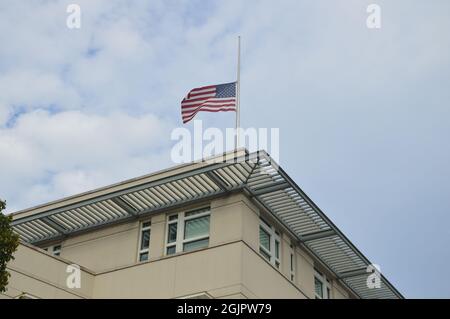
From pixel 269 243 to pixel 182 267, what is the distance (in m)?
3.32

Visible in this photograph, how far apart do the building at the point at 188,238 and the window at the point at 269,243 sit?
36 millimetres

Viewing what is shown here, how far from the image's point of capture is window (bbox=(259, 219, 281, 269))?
25.2m

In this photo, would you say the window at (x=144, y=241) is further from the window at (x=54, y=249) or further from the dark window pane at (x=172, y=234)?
the window at (x=54, y=249)

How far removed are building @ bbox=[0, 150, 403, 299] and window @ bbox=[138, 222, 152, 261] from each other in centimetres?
4

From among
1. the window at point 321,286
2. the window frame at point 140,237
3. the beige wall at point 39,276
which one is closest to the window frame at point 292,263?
the window at point 321,286

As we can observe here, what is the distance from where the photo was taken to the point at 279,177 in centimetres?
2394

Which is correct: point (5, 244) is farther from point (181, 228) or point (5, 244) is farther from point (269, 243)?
point (269, 243)

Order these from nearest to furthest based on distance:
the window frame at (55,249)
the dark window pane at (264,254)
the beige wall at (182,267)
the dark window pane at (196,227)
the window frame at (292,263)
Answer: the beige wall at (182,267), the dark window pane at (196,227), the dark window pane at (264,254), the window frame at (292,263), the window frame at (55,249)

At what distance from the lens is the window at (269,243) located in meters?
25.2

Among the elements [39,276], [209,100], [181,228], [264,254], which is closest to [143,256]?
[181,228]

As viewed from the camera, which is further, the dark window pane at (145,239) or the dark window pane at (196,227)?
the dark window pane at (145,239)

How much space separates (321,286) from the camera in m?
28.6

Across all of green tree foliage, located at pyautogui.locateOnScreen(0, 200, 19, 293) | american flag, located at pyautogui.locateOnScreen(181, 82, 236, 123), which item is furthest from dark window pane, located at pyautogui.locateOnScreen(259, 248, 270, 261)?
green tree foliage, located at pyautogui.locateOnScreen(0, 200, 19, 293)
